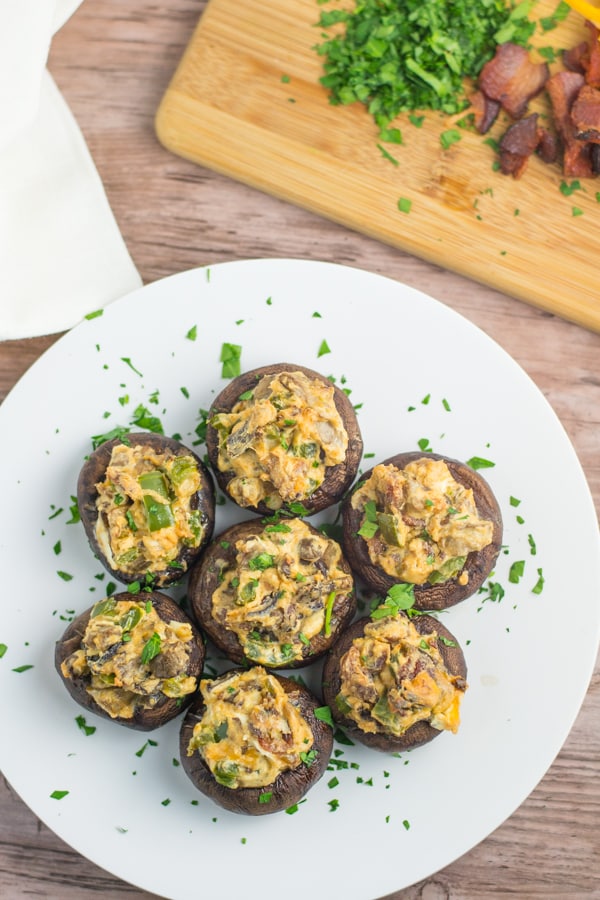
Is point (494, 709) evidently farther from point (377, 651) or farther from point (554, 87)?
point (554, 87)

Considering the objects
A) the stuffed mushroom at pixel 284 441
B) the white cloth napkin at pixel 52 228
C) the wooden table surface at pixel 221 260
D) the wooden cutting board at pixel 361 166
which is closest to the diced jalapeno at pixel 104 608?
the stuffed mushroom at pixel 284 441

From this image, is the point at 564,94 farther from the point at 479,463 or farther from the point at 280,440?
the point at 280,440

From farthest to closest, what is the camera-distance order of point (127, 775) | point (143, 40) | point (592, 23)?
point (143, 40) → point (592, 23) → point (127, 775)

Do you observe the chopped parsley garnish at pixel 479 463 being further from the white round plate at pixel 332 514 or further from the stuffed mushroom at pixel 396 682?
the stuffed mushroom at pixel 396 682

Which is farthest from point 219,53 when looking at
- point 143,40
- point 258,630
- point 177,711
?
point 177,711

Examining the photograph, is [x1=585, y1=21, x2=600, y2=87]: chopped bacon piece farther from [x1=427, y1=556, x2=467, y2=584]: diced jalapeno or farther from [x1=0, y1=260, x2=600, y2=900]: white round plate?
[x1=427, y1=556, x2=467, y2=584]: diced jalapeno

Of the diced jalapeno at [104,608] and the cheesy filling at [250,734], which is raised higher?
the diced jalapeno at [104,608]

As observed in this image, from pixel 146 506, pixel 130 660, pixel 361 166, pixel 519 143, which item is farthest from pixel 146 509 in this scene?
pixel 519 143
